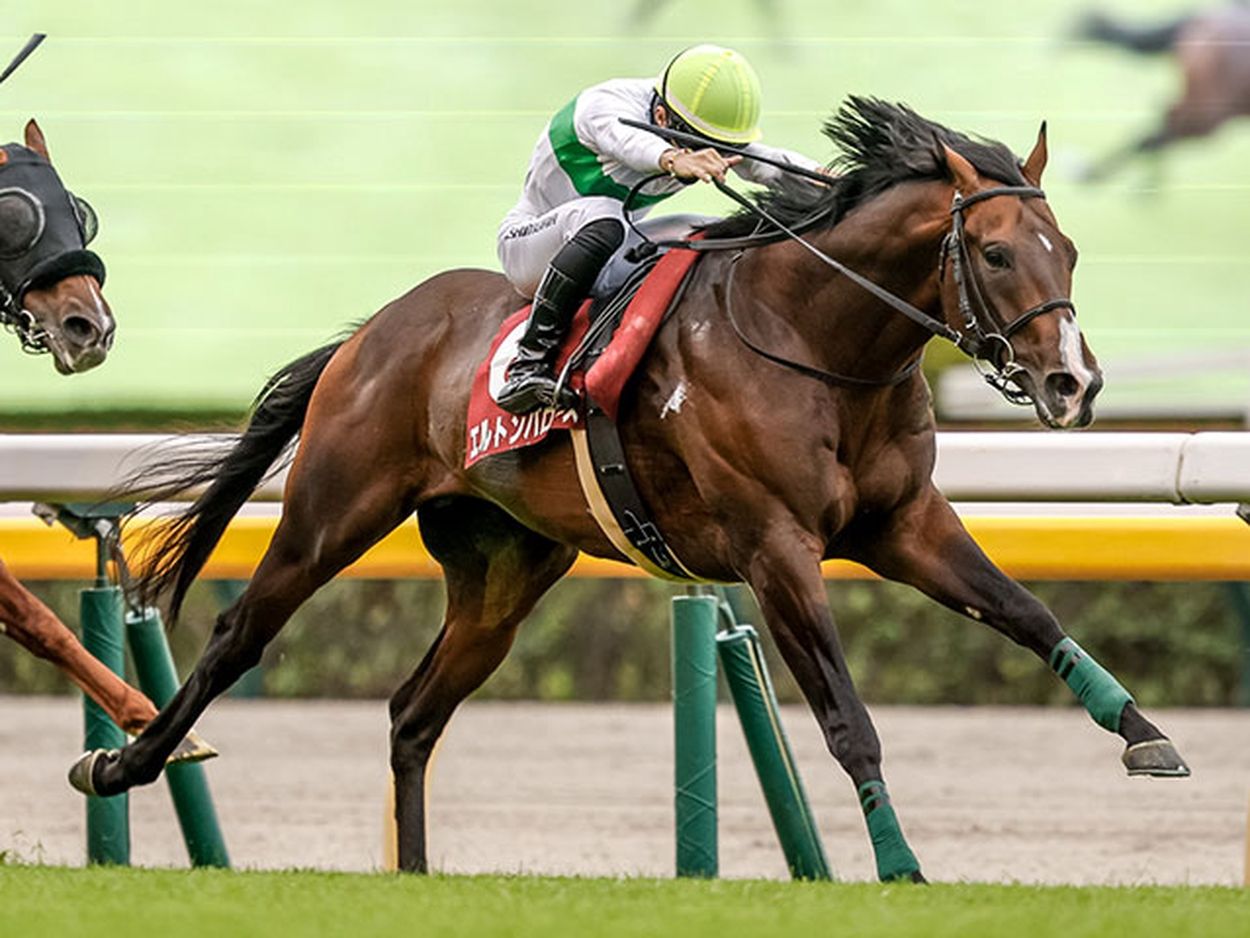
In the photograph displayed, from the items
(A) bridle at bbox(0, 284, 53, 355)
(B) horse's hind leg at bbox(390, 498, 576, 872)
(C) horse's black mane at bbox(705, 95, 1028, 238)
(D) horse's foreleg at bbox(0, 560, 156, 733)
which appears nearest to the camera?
(C) horse's black mane at bbox(705, 95, 1028, 238)

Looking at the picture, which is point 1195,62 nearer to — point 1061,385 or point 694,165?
point 694,165

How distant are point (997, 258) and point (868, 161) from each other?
0.52 meters

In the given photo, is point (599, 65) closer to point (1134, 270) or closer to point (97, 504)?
point (1134, 270)

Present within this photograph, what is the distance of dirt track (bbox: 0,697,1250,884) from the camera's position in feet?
22.4

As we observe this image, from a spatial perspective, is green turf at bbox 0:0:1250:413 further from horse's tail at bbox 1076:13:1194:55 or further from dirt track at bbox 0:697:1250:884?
dirt track at bbox 0:697:1250:884

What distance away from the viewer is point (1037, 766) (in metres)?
8.69

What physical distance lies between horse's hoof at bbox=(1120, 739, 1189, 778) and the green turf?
7.92 ft

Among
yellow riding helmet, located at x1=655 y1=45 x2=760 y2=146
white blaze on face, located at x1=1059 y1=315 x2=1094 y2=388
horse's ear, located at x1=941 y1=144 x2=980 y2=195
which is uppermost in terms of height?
yellow riding helmet, located at x1=655 y1=45 x2=760 y2=146

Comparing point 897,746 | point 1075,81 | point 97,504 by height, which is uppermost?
point 1075,81

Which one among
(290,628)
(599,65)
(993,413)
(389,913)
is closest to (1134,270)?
(993,413)

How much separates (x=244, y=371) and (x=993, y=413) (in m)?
1.92

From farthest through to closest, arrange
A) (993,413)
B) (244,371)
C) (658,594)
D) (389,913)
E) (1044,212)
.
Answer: (658,594), (244,371), (993,413), (1044,212), (389,913)

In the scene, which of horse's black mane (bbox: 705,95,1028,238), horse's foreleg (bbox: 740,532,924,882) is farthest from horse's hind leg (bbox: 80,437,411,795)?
horse's foreleg (bbox: 740,532,924,882)

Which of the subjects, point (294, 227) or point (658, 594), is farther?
point (658, 594)
